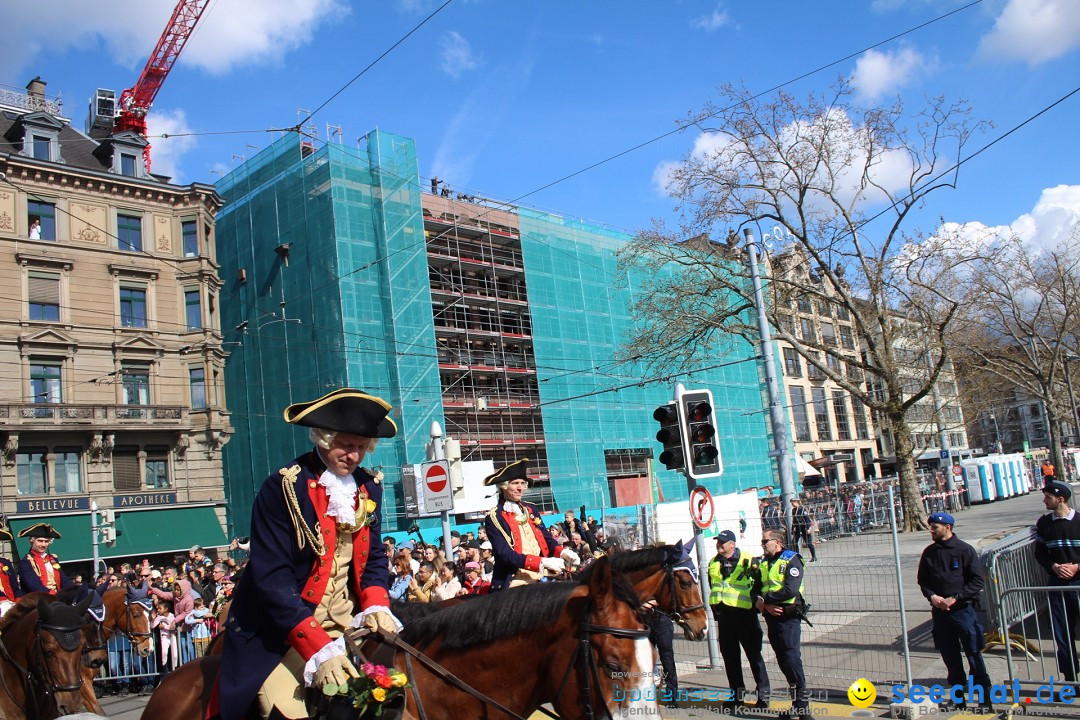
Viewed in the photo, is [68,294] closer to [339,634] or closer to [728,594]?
[728,594]

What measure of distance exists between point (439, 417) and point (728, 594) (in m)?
28.3

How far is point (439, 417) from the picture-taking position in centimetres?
3622

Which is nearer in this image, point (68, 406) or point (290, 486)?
point (290, 486)

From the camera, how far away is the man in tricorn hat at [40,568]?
918 cm

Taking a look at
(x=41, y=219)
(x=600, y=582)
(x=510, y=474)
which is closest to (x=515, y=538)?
(x=510, y=474)

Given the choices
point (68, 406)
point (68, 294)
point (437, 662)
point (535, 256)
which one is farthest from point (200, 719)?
point (535, 256)

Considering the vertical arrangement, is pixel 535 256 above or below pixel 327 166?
below

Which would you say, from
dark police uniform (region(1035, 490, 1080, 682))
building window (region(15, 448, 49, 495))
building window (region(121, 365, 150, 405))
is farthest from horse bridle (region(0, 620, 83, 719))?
building window (region(121, 365, 150, 405))

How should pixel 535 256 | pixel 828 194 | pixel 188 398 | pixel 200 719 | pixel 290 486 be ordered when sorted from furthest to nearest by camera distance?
pixel 535 256 < pixel 188 398 < pixel 828 194 < pixel 200 719 < pixel 290 486

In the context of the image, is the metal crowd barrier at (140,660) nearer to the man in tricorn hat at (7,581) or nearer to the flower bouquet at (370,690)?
the man in tricorn hat at (7,581)

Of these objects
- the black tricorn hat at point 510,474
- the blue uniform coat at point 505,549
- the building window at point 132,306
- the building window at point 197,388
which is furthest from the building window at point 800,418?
the blue uniform coat at point 505,549

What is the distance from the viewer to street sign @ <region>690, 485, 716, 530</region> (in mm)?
9617

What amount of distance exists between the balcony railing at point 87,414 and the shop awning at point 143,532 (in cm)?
332

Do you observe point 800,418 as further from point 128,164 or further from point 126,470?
point 128,164
